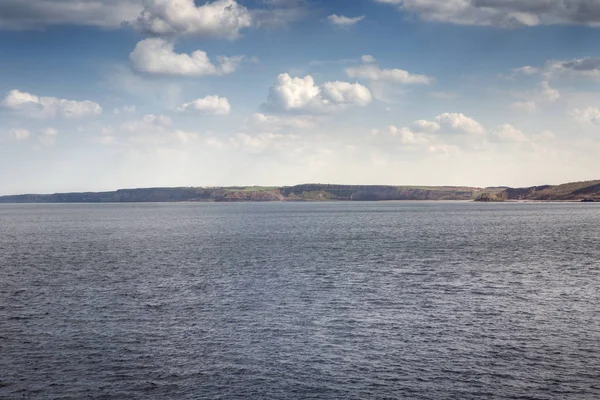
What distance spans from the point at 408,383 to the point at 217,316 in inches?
846

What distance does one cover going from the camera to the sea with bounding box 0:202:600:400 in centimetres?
3369

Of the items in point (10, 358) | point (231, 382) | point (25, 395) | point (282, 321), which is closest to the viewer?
point (25, 395)

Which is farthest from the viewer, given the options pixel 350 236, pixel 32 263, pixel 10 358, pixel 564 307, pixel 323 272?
pixel 350 236

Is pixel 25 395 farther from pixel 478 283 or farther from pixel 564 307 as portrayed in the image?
pixel 478 283

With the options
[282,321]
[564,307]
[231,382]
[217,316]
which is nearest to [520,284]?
[564,307]

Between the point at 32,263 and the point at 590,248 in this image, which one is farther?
the point at 590,248

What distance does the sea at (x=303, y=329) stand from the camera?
33.7 meters

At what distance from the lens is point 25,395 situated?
1265 inches

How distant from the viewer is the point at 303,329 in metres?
45.3

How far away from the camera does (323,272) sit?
74875mm

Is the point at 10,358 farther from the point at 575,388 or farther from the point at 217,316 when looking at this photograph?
the point at 575,388

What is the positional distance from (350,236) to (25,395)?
10702cm

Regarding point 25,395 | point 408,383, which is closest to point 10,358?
point 25,395

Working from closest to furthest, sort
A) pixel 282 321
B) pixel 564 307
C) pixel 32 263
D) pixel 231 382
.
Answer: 1. pixel 231 382
2. pixel 282 321
3. pixel 564 307
4. pixel 32 263
